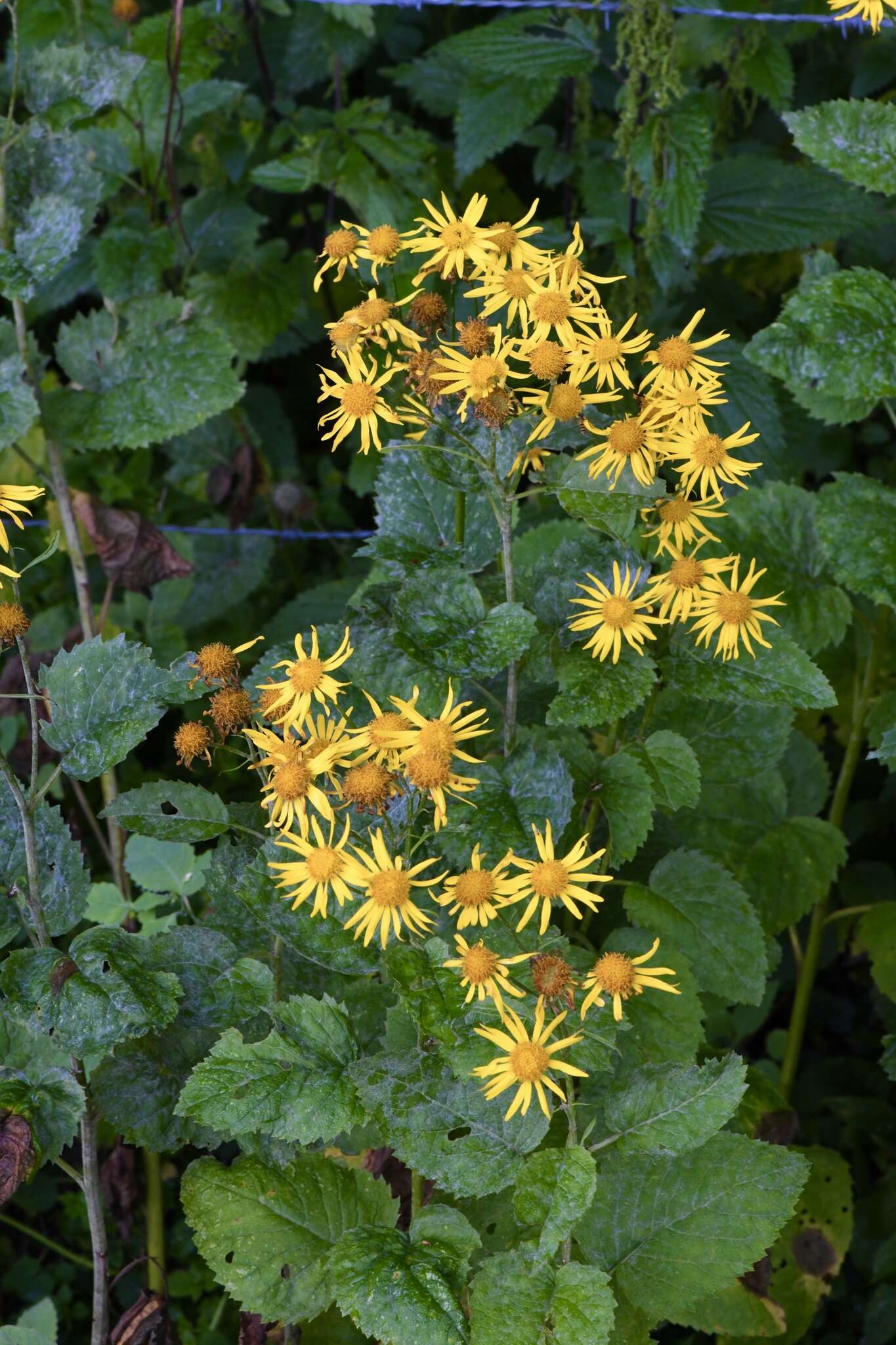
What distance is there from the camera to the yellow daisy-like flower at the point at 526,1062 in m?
0.95

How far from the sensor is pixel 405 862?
1.03m

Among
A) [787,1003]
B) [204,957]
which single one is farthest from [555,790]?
[787,1003]

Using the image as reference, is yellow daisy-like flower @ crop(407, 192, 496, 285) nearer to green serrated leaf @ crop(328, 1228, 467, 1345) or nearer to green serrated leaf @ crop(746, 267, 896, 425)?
green serrated leaf @ crop(746, 267, 896, 425)

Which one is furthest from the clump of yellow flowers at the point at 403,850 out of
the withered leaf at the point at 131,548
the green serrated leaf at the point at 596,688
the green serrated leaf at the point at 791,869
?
the withered leaf at the point at 131,548

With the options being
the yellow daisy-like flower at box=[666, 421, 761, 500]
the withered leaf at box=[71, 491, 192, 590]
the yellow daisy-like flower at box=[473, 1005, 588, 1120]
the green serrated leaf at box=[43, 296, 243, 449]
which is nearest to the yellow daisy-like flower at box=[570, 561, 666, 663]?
the yellow daisy-like flower at box=[666, 421, 761, 500]

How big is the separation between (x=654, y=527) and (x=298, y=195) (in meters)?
1.55

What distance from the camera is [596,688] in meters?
1.17

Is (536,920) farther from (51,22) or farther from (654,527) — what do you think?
(51,22)

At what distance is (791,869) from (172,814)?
0.75 meters

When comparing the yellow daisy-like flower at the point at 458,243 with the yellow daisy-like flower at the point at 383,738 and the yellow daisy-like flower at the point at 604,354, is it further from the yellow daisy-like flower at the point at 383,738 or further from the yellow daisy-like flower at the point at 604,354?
the yellow daisy-like flower at the point at 383,738

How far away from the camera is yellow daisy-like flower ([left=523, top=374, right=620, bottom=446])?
3.63 ft

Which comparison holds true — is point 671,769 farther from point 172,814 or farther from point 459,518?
point 172,814

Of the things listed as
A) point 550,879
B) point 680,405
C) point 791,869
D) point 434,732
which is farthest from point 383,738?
point 791,869

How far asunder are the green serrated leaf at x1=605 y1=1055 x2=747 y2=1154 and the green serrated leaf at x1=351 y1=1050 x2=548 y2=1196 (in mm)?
69
